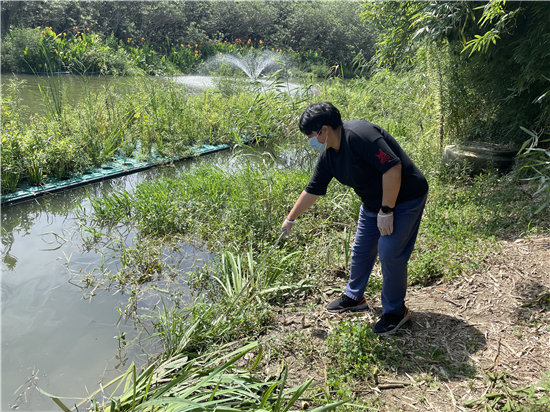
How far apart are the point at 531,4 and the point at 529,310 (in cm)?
352

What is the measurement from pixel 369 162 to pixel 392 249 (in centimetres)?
57

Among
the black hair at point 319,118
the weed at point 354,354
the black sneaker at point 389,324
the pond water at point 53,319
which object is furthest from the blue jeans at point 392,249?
the pond water at point 53,319

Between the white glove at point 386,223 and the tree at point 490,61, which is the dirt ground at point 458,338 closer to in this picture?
the white glove at point 386,223

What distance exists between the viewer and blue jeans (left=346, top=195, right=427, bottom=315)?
8.21 feet

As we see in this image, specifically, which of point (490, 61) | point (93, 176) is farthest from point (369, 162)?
point (93, 176)

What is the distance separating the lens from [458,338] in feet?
8.46

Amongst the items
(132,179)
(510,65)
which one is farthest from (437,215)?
(132,179)

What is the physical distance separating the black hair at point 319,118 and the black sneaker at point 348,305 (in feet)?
4.34

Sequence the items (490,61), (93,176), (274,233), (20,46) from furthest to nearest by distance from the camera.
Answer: (20,46) → (93,176) → (490,61) → (274,233)

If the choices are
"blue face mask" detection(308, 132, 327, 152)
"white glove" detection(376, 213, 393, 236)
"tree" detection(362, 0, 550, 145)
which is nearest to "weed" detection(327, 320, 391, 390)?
"white glove" detection(376, 213, 393, 236)

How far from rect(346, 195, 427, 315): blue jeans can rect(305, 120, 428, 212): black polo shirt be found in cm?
8

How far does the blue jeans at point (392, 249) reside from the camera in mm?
2502

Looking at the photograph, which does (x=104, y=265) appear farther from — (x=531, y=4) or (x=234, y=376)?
(x=531, y=4)

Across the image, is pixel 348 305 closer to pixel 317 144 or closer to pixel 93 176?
pixel 317 144
